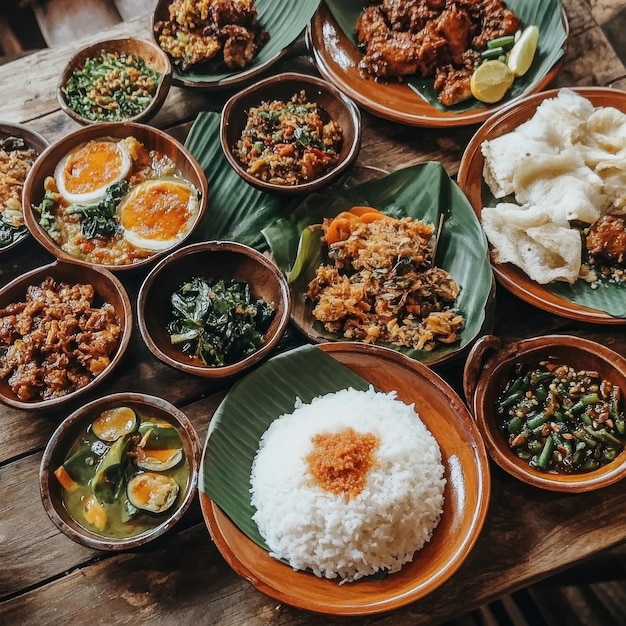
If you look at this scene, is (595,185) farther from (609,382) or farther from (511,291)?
(609,382)

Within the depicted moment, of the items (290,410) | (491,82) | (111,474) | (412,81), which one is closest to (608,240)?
(491,82)

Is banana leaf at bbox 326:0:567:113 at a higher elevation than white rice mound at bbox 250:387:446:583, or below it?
higher

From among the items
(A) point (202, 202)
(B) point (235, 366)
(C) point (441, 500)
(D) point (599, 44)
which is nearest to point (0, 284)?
(A) point (202, 202)

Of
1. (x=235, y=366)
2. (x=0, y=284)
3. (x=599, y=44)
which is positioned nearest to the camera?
(x=235, y=366)

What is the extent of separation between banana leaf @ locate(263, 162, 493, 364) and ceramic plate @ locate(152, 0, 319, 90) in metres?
0.72

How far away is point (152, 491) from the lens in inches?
86.4

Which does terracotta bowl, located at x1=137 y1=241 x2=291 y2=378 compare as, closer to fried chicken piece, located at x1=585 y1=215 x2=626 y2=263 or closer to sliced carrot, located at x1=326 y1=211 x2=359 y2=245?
sliced carrot, located at x1=326 y1=211 x2=359 y2=245

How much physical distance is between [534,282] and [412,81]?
1171 mm

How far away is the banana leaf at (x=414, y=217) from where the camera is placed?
2.44 metres

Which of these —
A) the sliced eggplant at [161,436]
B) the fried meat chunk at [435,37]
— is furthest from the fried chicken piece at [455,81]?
the sliced eggplant at [161,436]

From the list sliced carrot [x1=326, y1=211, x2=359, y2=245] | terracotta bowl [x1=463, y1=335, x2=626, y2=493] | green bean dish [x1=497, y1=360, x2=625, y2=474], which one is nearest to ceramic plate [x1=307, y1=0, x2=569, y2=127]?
sliced carrot [x1=326, y1=211, x2=359, y2=245]

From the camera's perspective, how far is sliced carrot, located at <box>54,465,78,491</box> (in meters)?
2.20

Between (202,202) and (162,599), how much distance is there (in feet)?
4.88

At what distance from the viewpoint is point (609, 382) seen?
2.30 meters
